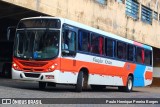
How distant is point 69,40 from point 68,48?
335mm

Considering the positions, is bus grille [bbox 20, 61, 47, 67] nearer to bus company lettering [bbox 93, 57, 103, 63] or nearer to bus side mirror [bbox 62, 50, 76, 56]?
bus side mirror [bbox 62, 50, 76, 56]

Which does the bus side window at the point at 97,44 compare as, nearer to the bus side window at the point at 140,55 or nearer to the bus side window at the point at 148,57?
the bus side window at the point at 140,55

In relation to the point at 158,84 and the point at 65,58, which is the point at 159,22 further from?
the point at 65,58

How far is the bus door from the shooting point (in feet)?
53.6

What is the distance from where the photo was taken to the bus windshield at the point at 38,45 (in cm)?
1617

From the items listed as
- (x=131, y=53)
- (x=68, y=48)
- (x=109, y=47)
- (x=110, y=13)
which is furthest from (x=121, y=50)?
(x=110, y=13)

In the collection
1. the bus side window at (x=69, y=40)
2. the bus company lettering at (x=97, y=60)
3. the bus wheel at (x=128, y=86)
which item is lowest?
the bus wheel at (x=128, y=86)

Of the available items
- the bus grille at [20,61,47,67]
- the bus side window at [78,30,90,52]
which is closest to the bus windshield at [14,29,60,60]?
the bus grille at [20,61,47,67]

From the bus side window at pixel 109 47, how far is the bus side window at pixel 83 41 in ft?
6.50

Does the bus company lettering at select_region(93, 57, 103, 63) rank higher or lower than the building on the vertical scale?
lower

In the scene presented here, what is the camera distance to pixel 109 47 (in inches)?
802

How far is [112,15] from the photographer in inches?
1316

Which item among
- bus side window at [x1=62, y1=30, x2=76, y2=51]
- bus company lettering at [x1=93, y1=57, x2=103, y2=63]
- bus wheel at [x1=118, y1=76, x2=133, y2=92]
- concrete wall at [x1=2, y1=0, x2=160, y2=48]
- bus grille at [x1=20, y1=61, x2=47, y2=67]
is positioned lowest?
bus wheel at [x1=118, y1=76, x2=133, y2=92]

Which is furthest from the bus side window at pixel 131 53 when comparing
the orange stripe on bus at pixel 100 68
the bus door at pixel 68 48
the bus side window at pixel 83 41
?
the bus door at pixel 68 48
